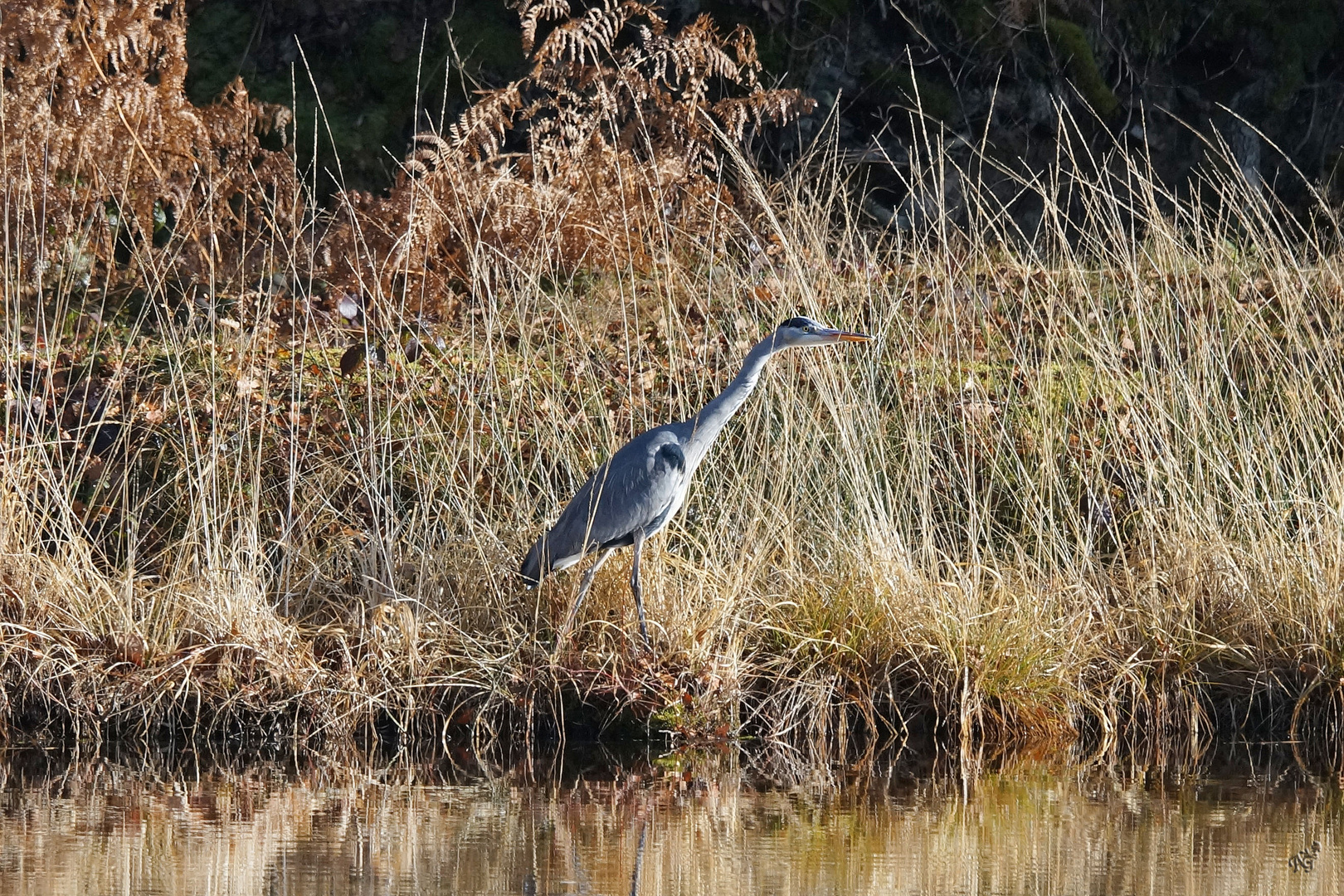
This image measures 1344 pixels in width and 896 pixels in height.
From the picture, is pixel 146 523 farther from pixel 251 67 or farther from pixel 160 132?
pixel 251 67

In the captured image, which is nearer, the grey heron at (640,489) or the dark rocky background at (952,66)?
the grey heron at (640,489)

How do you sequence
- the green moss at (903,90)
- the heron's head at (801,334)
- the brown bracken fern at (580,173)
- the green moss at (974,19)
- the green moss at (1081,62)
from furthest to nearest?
1. the green moss at (974,19)
2. the green moss at (903,90)
3. the green moss at (1081,62)
4. the brown bracken fern at (580,173)
5. the heron's head at (801,334)

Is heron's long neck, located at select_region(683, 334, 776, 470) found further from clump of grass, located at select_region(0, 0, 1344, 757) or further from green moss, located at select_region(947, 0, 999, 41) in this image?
green moss, located at select_region(947, 0, 999, 41)

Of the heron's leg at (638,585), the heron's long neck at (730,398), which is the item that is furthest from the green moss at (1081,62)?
the heron's leg at (638,585)

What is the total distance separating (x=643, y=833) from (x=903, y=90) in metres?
6.80

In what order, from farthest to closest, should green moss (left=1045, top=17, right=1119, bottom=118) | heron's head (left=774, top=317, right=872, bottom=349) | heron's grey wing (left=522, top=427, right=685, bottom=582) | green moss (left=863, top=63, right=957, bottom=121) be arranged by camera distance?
1. green moss (left=863, top=63, right=957, bottom=121)
2. green moss (left=1045, top=17, right=1119, bottom=118)
3. heron's head (left=774, top=317, right=872, bottom=349)
4. heron's grey wing (left=522, top=427, right=685, bottom=582)

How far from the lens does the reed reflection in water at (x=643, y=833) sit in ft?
11.7

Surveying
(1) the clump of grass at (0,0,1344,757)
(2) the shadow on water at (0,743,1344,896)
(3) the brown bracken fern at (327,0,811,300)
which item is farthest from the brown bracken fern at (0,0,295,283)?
(2) the shadow on water at (0,743,1344,896)

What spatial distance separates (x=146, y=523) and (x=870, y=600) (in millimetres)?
3140

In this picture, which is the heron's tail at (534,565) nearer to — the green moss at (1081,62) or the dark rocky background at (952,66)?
the dark rocky background at (952,66)

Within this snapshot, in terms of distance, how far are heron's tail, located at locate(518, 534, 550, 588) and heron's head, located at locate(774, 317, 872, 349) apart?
3.43 feet

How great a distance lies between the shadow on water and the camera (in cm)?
357

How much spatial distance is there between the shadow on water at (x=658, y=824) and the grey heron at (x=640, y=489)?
24.6 inches

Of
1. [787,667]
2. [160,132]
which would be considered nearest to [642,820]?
[787,667]
